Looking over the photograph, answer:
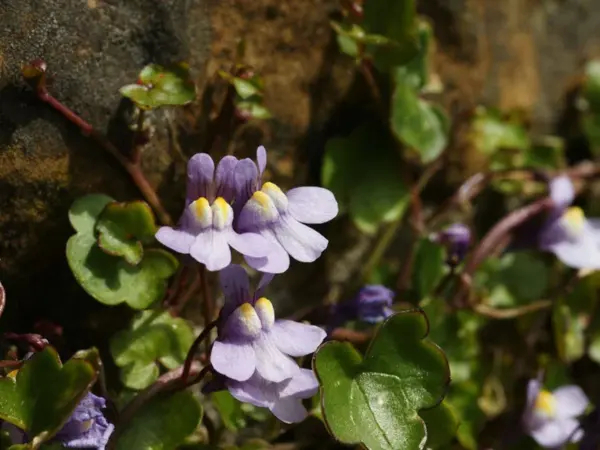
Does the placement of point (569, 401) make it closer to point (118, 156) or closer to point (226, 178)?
point (226, 178)

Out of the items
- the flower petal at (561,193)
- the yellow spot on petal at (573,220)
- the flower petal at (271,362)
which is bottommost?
the yellow spot on petal at (573,220)

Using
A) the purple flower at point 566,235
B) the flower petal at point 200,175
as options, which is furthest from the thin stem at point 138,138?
the purple flower at point 566,235

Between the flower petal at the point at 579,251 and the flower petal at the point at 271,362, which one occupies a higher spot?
the flower petal at the point at 271,362

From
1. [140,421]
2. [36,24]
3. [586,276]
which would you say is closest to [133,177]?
[36,24]

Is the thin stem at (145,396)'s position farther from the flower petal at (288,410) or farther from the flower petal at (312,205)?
the flower petal at (312,205)

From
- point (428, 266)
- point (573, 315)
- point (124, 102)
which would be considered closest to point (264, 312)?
point (124, 102)

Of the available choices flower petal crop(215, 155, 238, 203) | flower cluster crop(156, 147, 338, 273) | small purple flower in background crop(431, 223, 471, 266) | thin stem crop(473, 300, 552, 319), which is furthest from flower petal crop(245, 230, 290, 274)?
thin stem crop(473, 300, 552, 319)

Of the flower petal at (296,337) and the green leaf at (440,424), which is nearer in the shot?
the flower petal at (296,337)

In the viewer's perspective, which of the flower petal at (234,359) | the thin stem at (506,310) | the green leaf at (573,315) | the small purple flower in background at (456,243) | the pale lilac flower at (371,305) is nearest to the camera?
the flower petal at (234,359)
